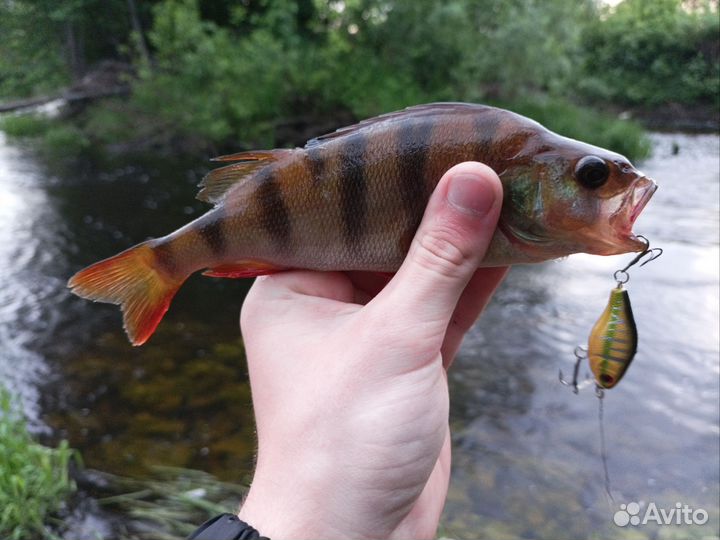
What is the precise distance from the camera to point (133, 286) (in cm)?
217

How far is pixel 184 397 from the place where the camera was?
612cm

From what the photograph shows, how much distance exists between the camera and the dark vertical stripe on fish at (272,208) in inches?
80.2

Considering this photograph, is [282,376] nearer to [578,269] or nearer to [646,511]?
[646,511]

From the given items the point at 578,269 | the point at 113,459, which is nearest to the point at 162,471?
the point at 113,459

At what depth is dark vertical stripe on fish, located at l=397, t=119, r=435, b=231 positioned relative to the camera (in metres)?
1.89

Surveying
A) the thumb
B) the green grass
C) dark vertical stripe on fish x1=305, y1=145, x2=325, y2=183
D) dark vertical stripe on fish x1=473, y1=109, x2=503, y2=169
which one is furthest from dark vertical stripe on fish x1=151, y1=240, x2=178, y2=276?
the green grass

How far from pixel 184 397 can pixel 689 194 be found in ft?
37.2

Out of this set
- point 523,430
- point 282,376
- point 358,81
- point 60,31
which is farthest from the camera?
point 60,31

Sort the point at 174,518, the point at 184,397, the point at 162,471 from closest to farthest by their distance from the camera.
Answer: the point at 174,518, the point at 162,471, the point at 184,397

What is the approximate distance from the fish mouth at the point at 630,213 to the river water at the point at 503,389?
315cm

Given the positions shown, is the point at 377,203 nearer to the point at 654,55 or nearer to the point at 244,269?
the point at 244,269

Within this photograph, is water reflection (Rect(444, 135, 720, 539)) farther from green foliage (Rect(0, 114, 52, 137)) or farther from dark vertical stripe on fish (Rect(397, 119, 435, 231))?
green foliage (Rect(0, 114, 52, 137))

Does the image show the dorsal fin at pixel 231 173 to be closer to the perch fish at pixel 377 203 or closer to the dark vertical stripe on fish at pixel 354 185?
the perch fish at pixel 377 203

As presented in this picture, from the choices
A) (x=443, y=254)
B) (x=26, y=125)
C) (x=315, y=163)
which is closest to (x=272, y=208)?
(x=315, y=163)
